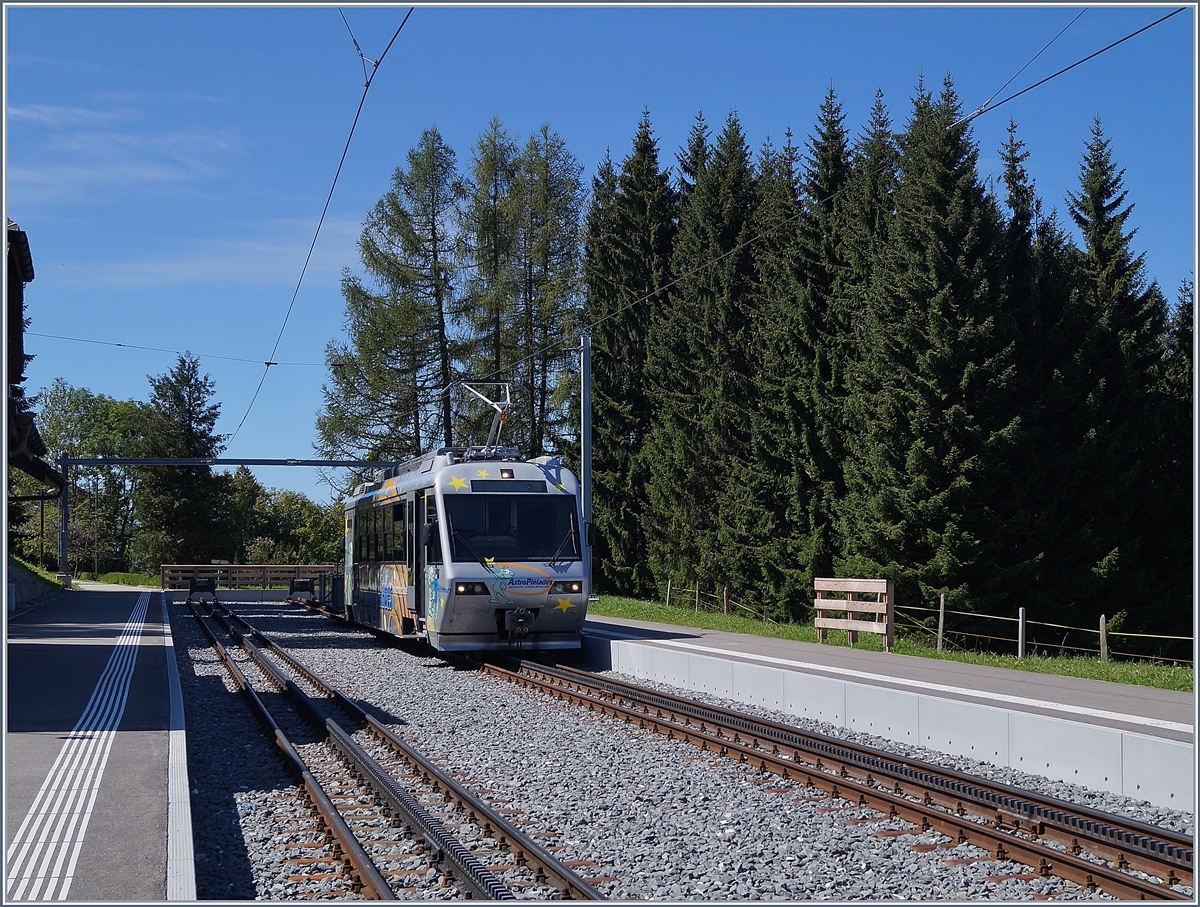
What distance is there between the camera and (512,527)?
1841 cm

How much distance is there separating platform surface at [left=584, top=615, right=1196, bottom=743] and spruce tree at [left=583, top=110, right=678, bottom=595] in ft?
84.2

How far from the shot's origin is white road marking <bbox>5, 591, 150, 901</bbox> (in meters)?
6.14

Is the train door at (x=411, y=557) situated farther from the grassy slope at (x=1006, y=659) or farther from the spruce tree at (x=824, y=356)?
the spruce tree at (x=824, y=356)

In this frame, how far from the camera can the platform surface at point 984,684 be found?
1070cm

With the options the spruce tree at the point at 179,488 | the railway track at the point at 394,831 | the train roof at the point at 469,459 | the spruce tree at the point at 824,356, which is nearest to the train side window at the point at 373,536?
the train roof at the point at 469,459

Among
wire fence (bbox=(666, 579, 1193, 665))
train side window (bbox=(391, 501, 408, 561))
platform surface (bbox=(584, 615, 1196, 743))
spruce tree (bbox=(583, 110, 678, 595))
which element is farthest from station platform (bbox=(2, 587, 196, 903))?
spruce tree (bbox=(583, 110, 678, 595))

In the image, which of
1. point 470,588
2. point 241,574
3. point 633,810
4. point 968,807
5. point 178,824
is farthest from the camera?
point 241,574

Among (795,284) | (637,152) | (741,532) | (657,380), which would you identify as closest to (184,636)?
(741,532)

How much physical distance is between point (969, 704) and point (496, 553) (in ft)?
28.8

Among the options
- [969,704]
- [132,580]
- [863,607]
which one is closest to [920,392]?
[863,607]

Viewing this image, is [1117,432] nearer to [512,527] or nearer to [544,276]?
[512,527]

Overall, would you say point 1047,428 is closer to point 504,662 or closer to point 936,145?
point 936,145

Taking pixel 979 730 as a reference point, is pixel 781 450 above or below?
above

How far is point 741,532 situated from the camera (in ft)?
121
